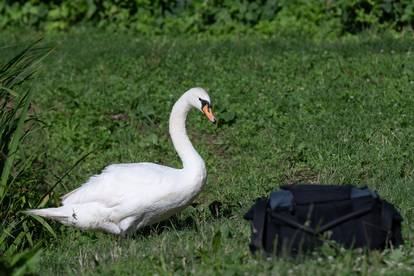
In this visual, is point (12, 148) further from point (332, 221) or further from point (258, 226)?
point (332, 221)

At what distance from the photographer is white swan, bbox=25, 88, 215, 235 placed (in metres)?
7.93

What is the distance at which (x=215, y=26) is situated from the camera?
14758 millimetres

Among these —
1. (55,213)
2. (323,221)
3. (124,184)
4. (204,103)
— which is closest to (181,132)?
(204,103)

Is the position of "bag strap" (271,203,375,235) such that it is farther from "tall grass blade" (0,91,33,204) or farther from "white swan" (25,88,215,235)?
"tall grass blade" (0,91,33,204)

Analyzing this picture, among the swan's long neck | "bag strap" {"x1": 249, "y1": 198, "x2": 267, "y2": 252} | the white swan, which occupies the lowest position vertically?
the white swan

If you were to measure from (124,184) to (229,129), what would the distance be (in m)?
2.88

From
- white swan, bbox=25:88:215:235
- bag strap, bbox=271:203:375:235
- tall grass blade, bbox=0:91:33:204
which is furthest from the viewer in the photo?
white swan, bbox=25:88:215:235

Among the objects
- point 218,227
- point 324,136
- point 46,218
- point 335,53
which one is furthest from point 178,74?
point 218,227

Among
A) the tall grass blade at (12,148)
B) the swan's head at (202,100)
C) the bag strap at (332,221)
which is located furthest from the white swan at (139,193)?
the bag strap at (332,221)

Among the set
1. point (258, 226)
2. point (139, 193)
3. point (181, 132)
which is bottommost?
point (139, 193)

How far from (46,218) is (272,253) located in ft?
9.85

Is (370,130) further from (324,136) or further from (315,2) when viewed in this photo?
(315,2)

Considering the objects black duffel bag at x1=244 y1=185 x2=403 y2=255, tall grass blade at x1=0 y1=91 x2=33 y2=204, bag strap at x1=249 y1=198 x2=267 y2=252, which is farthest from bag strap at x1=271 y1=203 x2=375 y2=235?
tall grass blade at x1=0 y1=91 x2=33 y2=204

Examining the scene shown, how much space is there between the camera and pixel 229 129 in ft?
35.5
